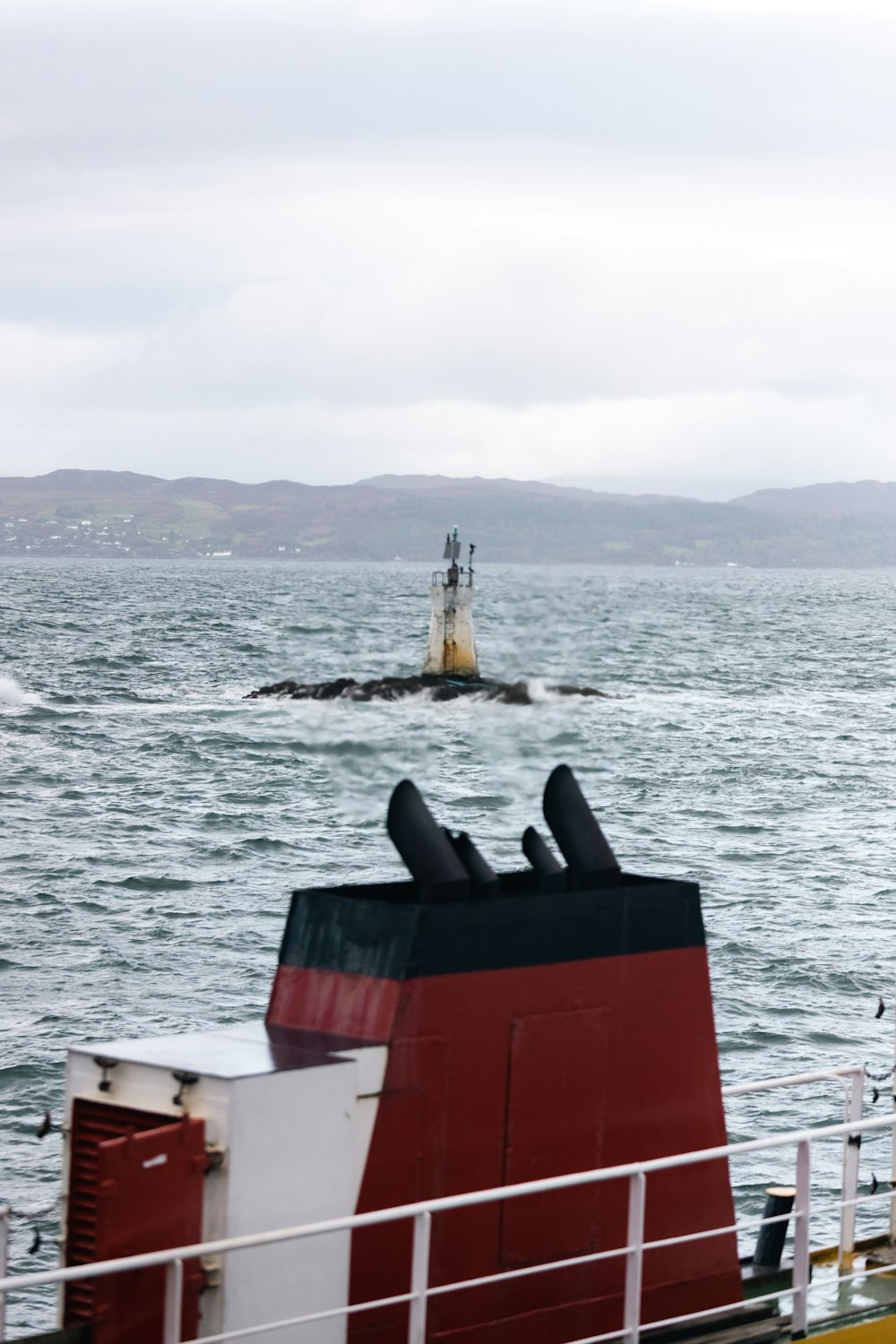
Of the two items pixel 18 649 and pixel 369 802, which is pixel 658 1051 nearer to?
pixel 369 802

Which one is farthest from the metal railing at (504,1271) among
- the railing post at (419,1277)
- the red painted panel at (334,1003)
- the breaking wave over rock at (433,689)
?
the breaking wave over rock at (433,689)

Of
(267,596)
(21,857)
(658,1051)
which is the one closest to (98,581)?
(267,596)

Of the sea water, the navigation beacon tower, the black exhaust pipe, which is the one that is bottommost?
the sea water

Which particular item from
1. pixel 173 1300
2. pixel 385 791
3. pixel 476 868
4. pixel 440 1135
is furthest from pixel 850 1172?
pixel 385 791

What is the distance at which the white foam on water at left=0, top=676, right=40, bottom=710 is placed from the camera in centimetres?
7719

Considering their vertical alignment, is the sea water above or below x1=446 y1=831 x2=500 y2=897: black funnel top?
below

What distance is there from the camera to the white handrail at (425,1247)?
283 inches

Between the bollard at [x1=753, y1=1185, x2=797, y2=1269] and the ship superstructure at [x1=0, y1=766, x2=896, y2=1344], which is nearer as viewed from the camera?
the ship superstructure at [x1=0, y1=766, x2=896, y2=1344]

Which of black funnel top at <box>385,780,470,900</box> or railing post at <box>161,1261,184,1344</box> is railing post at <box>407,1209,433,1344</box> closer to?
railing post at <box>161,1261,184,1344</box>

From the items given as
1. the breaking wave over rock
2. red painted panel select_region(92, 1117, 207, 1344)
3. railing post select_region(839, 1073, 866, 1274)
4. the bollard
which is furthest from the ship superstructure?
the breaking wave over rock

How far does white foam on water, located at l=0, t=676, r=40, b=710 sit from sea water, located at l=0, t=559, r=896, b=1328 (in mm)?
222

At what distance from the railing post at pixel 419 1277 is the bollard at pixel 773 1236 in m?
3.92

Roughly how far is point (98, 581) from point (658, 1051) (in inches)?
4726

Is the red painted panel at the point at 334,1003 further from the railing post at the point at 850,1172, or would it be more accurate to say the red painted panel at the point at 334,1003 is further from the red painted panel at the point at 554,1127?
the railing post at the point at 850,1172
